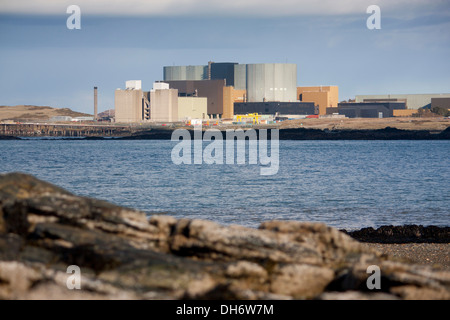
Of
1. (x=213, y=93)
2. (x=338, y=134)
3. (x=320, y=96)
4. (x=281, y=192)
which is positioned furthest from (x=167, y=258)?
(x=320, y=96)

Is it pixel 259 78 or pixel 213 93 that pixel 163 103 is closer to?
pixel 213 93

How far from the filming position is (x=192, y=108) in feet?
567

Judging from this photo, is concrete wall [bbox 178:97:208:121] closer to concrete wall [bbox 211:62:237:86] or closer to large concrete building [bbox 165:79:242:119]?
large concrete building [bbox 165:79:242:119]

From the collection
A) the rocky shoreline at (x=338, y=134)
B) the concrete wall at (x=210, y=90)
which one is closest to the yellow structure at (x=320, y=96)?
the concrete wall at (x=210, y=90)

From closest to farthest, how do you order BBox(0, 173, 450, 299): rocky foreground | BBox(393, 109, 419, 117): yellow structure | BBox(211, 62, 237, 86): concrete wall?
BBox(0, 173, 450, 299): rocky foreground
BBox(393, 109, 419, 117): yellow structure
BBox(211, 62, 237, 86): concrete wall

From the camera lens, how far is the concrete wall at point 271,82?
180750 mm

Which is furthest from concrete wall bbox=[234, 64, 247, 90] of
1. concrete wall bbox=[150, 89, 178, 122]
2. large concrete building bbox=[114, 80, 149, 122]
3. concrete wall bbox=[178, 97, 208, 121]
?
large concrete building bbox=[114, 80, 149, 122]

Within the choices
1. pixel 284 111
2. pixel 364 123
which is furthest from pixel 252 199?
pixel 284 111

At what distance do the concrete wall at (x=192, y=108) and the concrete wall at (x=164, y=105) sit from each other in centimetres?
266

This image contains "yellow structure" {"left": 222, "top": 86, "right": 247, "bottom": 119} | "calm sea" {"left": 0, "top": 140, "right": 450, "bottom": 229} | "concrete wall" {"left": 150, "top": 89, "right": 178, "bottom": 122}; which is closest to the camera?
"calm sea" {"left": 0, "top": 140, "right": 450, "bottom": 229}

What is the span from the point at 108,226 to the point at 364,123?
15620 cm

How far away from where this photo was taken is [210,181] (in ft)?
149

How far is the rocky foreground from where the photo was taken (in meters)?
8.38
